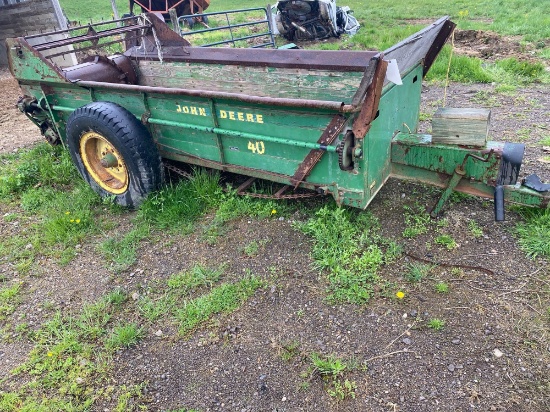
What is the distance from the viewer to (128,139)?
3.74 metres

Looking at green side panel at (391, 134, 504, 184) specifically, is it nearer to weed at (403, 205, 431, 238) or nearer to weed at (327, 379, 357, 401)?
weed at (403, 205, 431, 238)

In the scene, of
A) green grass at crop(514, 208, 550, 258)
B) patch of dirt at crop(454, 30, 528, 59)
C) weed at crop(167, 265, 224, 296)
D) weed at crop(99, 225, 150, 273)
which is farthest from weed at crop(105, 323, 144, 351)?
patch of dirt at crop(454, 30, 528, 59)

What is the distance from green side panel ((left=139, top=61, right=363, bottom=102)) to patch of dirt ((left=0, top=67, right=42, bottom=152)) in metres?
2.20

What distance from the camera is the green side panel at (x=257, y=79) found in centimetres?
385

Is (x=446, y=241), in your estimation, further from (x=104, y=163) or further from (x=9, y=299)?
(x=9, y=299)

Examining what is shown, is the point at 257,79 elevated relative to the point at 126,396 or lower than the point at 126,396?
elevated

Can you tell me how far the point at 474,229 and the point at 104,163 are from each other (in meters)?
3.32

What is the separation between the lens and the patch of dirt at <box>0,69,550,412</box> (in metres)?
2.37

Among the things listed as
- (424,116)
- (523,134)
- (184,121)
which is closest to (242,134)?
(184,121)

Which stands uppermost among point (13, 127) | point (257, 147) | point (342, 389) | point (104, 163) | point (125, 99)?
point (125, 99)

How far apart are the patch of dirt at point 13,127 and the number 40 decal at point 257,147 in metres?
4.13

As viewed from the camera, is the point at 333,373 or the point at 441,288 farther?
the point at 441,288

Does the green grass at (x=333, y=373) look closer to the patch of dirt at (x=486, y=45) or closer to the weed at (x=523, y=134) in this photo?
the weed at (x=523, y=134)

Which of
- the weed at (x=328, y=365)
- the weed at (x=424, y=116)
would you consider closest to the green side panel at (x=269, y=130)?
the weed at (x=328, y=365)
